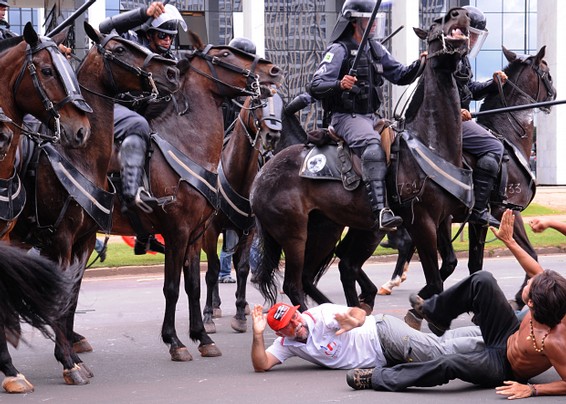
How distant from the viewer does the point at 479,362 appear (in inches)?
300

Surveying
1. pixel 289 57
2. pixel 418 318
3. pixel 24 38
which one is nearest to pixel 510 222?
pixel 418 318

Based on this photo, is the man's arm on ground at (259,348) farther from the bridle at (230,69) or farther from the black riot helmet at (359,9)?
the black riot helmet at (359,9)

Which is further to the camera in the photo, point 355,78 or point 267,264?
point 267,264

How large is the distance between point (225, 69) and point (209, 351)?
273cm

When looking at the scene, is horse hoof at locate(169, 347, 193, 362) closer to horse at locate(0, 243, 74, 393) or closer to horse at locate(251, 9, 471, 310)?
horse at locate(251, 9, 471, 310)

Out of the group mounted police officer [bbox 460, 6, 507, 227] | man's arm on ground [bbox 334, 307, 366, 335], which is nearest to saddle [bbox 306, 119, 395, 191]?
mounted police officer [bbox 460, 6, 507, 227]

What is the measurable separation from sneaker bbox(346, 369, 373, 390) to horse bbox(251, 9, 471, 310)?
2577mm

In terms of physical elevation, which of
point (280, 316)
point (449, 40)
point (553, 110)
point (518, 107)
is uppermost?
point (449, 40)

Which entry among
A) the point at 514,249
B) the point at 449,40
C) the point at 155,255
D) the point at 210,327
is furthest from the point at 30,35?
the point at 155,255

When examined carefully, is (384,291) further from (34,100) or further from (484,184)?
(34,100)

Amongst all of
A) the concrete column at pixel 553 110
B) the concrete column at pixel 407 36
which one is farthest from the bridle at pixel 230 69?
the concrete column at pixel 407 36

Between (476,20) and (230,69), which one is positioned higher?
(476,20)

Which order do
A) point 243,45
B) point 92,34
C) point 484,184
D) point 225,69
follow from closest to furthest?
1. point 92,34
2. point 225,69
3. point 484,184
4. point 243,45

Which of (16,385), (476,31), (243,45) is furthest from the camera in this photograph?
(243,45)
